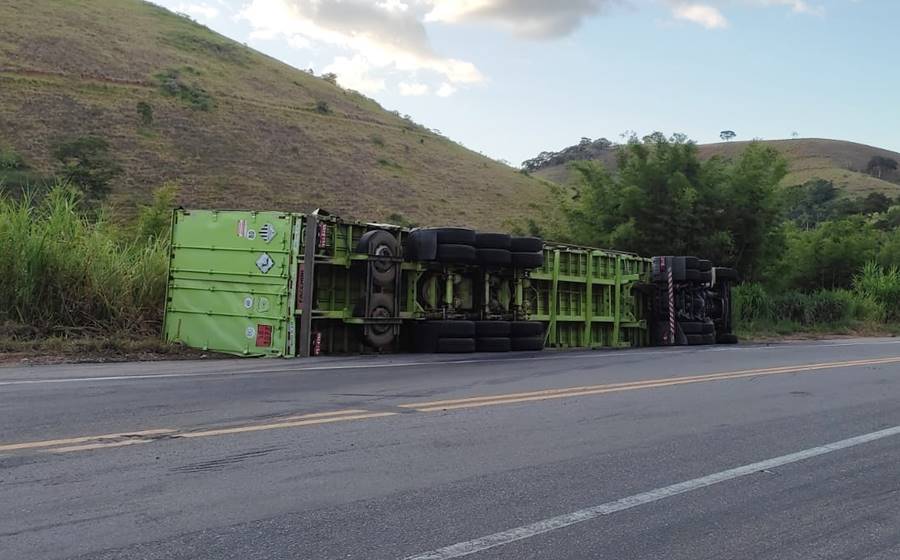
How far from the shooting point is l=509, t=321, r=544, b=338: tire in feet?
49.1

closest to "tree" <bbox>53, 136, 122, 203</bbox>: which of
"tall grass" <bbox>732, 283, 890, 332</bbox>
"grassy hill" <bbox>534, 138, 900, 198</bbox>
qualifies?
"tall grass" <bbox>732, 283, 890, 332</bbox>

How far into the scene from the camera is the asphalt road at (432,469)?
4164mm

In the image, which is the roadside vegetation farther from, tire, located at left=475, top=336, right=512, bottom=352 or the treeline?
the treeline

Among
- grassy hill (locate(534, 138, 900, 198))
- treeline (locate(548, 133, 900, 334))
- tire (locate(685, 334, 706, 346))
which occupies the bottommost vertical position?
tire (locate(685, 334, 706, 346))

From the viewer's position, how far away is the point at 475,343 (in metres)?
14.2

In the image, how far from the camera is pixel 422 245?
13.9 meters

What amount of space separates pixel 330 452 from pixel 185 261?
8.53 metres

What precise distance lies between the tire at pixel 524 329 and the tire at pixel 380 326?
254cm

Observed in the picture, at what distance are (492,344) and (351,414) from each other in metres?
7.38

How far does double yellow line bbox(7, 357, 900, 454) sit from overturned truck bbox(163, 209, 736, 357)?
14.4 ft

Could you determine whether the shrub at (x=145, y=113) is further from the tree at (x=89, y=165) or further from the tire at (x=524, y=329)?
the tire at (x=524, y=329)

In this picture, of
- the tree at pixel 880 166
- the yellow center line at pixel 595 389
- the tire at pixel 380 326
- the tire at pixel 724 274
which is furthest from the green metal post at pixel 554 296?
the tree at pixel 880 166

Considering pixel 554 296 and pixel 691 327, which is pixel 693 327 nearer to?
pixel 691 327

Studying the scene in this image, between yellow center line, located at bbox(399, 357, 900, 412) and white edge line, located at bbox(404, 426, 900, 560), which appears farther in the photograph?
yellow center line, located at bbox(399, 357, 900, 412)
